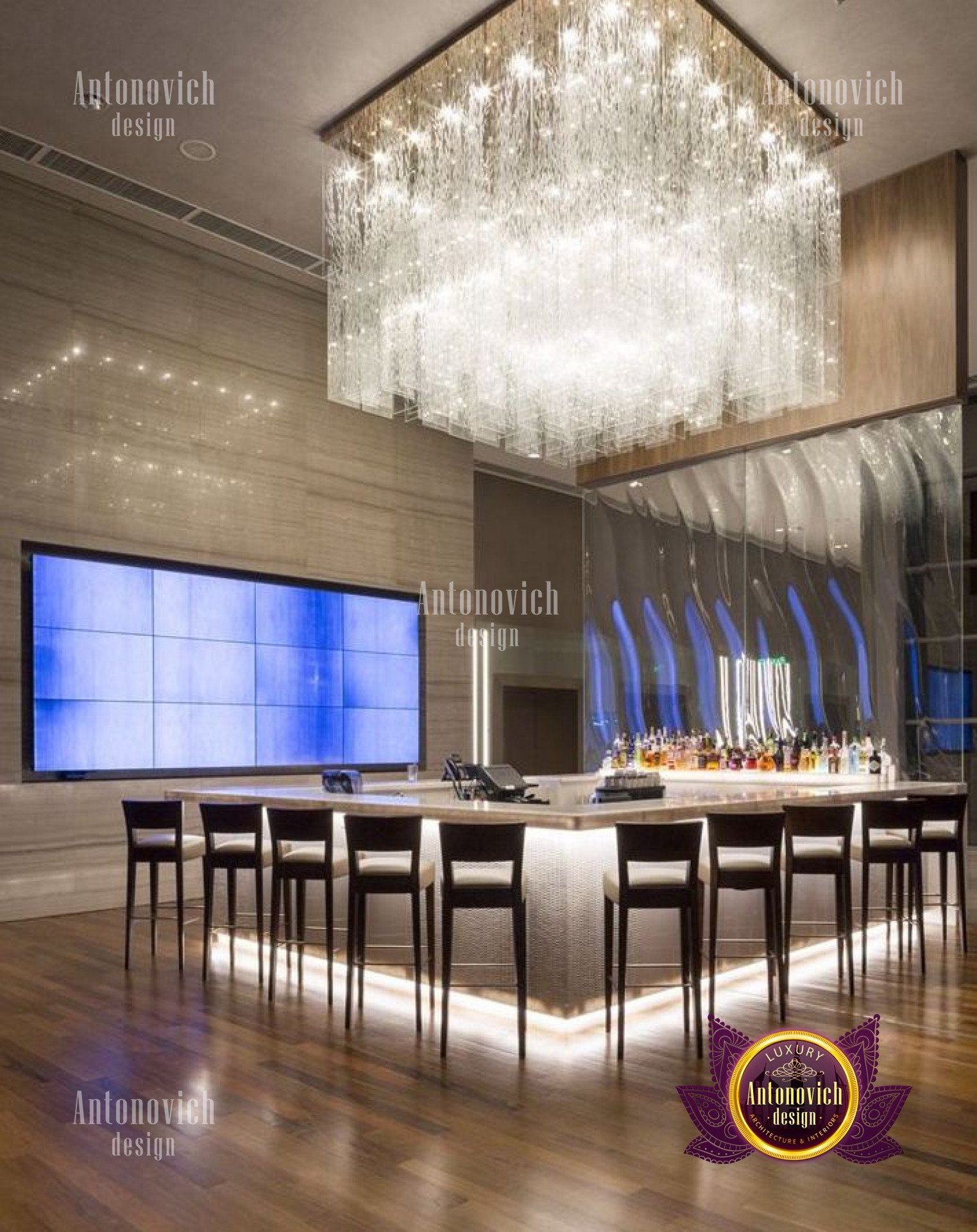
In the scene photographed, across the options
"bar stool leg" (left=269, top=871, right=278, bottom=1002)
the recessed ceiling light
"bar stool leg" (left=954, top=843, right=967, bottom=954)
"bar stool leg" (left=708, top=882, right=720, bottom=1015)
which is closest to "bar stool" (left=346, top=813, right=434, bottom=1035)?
"bar stool leg" (left=269, top=871, right=278, bottom=1002)

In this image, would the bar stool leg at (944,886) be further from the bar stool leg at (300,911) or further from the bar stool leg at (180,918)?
the bar stool leg at (180,918)

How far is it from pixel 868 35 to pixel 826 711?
159 inches

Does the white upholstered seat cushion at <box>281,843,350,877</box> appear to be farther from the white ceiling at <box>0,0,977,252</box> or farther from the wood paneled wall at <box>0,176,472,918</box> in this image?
the white ceiling at <box>0,0,977,252</box>

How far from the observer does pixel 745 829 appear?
14.2 feet

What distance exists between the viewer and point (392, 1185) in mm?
2814

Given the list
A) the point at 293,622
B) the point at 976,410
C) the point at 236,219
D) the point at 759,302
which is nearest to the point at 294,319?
the point at 236,219

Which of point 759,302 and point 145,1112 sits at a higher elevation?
point 759,302

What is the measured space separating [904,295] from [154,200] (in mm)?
4961

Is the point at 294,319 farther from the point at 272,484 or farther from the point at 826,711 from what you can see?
the point at 826,711

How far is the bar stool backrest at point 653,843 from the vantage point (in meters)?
4.02

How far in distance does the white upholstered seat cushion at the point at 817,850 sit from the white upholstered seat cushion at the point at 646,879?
0.77m

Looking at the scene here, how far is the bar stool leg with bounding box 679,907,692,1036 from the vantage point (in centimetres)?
407

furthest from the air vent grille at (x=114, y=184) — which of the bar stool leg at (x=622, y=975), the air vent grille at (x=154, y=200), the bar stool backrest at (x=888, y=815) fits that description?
the bar stool backrest at (x=888, y=815)

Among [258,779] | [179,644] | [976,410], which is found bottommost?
[258,779]
